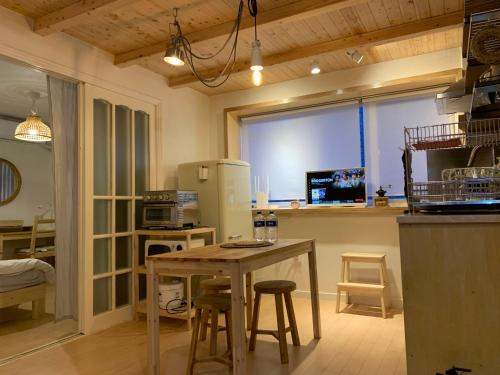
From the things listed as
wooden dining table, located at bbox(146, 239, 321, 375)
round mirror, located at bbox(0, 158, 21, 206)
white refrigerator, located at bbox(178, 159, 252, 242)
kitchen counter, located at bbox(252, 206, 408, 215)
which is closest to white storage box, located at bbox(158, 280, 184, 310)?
white refrigerator, located at bbox(178, 159, 252, 242)

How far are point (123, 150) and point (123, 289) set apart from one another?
135 centimetres

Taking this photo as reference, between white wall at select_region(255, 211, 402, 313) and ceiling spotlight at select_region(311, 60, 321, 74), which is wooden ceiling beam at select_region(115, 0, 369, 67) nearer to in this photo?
ceiling spotlight at select_region(311, 60, 321, 74)

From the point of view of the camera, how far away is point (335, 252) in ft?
13.4

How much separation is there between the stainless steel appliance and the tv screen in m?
1.38

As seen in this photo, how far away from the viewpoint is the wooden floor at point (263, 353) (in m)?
2.41

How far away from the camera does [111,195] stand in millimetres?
3488

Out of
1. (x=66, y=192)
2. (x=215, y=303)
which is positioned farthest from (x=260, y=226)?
(x=66, y=192)

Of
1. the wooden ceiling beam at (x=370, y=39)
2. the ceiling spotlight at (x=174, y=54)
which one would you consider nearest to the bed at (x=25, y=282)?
the ceiling spotlight at (x=174, y=54)

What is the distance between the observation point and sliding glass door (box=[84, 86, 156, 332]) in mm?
3279

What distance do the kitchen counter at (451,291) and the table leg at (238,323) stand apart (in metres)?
0.77

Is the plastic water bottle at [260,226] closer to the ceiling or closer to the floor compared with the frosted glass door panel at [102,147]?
closer to the floor

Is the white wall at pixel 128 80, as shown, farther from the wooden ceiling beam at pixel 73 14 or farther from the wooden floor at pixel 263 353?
the wooden floor at pixel 263 353

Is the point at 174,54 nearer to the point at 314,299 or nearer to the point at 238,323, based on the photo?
the point at 238,323

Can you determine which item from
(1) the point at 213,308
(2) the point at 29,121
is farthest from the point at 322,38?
(2) the point at 29,121
